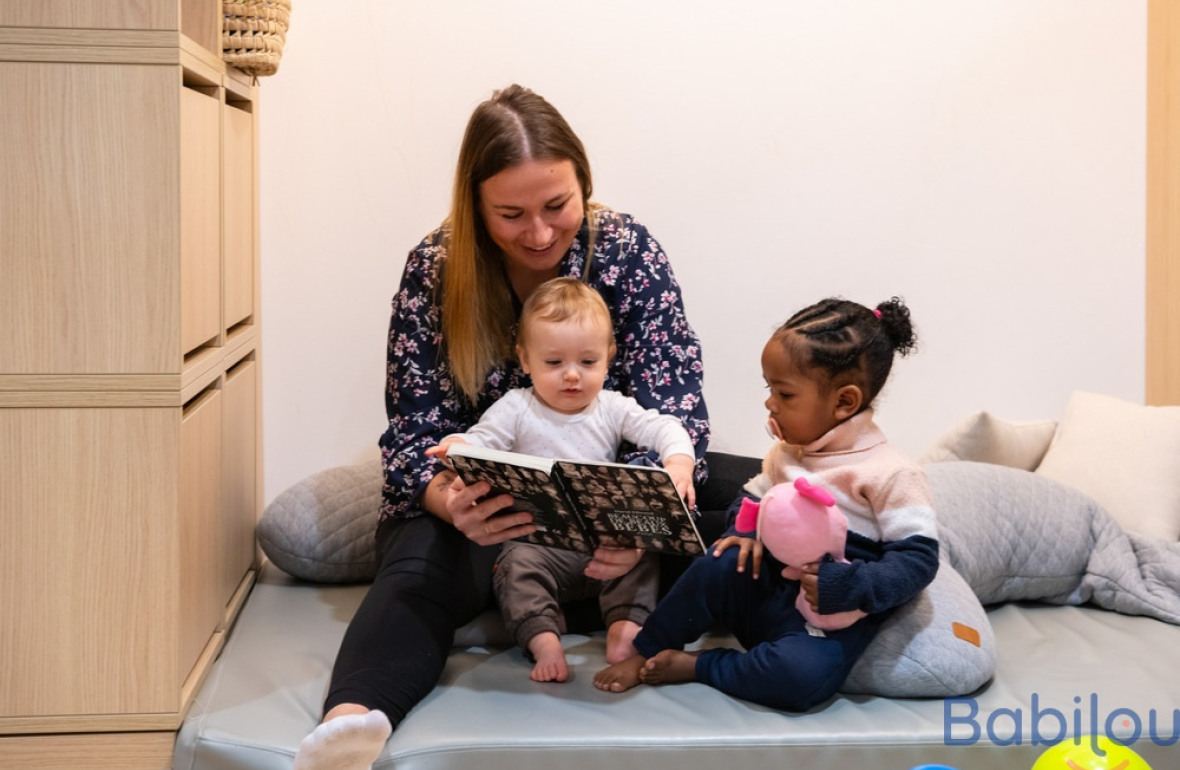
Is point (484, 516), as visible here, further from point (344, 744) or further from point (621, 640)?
point (344, 744)

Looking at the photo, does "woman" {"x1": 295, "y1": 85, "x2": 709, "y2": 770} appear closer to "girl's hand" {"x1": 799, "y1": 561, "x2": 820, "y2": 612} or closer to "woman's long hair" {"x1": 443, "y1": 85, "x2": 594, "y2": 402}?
"woman's long hair" {"x1": 443, "y1": 85, "x2": 594, "y2": 402}

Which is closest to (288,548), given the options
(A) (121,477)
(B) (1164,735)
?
(A) (121,477)

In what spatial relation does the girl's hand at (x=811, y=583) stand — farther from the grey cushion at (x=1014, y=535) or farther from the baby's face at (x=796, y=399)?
A: the grey cushion at (x=1014, y=535)

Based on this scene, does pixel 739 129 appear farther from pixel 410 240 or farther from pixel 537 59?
pixel 410 240

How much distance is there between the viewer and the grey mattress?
5.29 feet

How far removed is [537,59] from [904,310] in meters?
1.10

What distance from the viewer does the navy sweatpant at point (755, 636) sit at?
5.57ft

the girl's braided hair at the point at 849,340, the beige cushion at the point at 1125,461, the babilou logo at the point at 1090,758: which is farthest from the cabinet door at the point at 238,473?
the beige cushion at the point at 1125,461

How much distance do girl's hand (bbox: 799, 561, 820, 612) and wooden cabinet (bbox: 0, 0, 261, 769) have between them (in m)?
0.82

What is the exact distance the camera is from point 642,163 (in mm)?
2666

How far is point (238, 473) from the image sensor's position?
2254mm

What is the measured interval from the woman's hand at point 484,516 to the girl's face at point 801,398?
0.39 metres

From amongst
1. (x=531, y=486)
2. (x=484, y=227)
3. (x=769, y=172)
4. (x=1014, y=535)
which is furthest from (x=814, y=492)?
(x=769, y=172)

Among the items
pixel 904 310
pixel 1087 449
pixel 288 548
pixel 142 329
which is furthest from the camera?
→ pixel 1087 449
